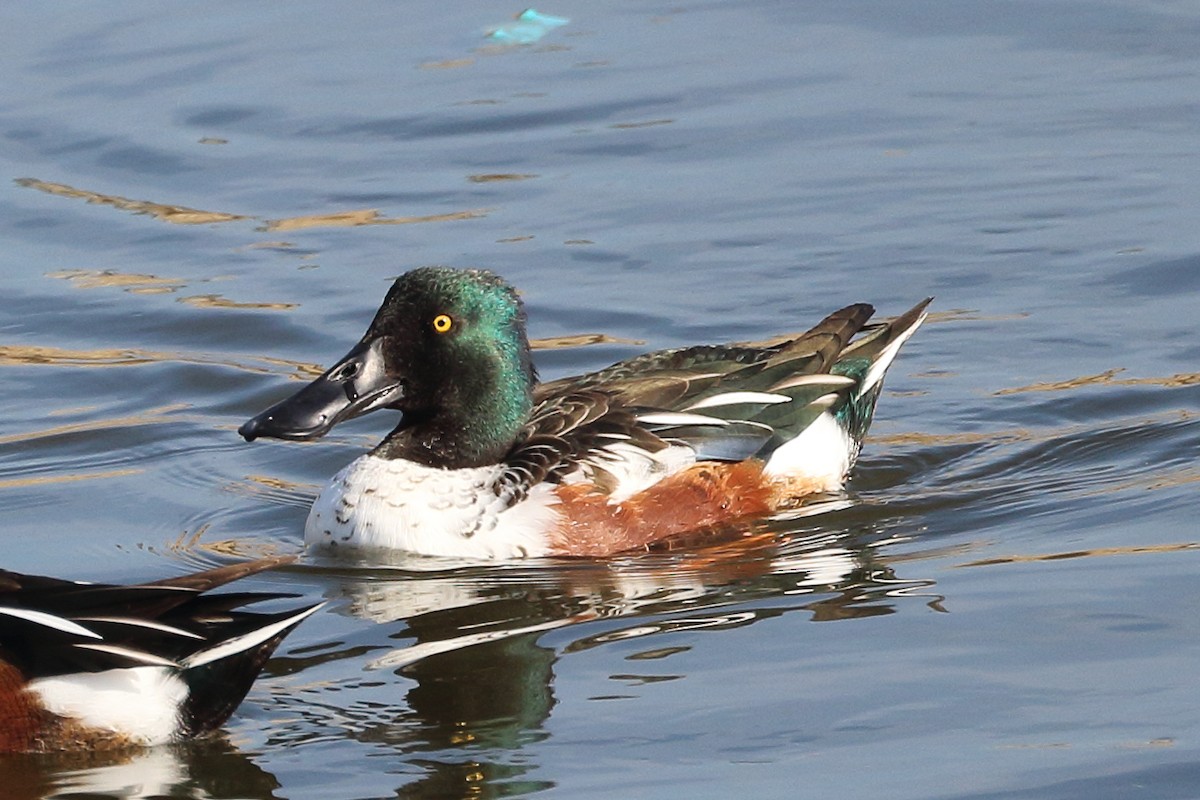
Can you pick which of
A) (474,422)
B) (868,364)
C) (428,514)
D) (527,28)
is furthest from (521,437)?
(527,28)

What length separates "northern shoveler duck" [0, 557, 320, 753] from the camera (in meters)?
5.56

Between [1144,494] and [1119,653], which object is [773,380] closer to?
[1144,494]

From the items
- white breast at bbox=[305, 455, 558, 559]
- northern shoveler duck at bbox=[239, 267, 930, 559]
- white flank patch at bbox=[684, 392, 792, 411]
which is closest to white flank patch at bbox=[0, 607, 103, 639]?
northern shoveler duck at bbox=[239, 267, 930, 559]

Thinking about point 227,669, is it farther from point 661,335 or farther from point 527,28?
point 527,28

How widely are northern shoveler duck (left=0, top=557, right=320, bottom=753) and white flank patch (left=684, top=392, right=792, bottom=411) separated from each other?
2724 millimetres

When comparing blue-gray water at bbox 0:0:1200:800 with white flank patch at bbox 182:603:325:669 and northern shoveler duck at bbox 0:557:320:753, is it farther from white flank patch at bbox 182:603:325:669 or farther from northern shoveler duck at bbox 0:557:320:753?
white flank patch at bbox 182:603:325:669

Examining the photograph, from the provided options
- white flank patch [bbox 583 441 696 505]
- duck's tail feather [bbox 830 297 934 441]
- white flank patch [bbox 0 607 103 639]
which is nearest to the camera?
white flank patch [bbox 0 607 103 639]

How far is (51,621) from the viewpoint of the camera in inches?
219

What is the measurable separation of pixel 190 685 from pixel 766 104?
788 cm

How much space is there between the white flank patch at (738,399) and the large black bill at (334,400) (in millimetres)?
1078

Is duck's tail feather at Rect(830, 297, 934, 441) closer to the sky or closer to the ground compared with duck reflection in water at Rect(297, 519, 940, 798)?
closer to the sky

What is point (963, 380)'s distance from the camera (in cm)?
955

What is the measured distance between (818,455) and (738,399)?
16.2 inches

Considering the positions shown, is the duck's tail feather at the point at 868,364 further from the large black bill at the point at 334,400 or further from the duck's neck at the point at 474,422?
the large black bill at the point at 334,400
